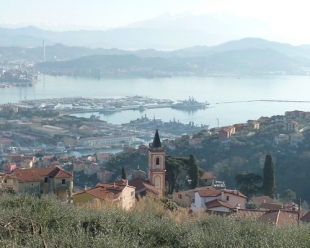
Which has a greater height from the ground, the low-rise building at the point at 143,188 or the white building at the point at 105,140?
the low-rise building at the point at 143,188

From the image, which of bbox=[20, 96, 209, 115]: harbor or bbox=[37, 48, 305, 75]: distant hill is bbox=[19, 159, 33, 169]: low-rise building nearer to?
bbox=[20, 96, 209, 115]: harbor

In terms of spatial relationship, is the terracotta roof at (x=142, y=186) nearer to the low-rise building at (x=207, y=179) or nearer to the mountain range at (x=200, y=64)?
the low-rise building at (x=207, y=179)

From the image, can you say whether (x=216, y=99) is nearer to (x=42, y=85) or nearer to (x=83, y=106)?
(x=83, y=106)

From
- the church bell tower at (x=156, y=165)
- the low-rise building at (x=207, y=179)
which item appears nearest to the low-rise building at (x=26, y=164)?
the low-rise building at (x=207, y=179)

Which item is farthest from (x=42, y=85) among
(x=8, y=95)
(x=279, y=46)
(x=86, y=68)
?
(x=279, y=46)

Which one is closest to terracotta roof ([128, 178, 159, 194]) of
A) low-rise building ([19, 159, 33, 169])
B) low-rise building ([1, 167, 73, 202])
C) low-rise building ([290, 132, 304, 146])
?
low-rise building ([1, 167, 73, 202])

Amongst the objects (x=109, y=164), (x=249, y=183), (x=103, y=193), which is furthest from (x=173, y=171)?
(x=109, y=164)

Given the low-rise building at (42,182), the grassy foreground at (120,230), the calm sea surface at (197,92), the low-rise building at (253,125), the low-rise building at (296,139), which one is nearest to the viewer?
the grassy foreground at (120,230)

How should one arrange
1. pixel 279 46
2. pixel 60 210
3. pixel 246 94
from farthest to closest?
1. pixel 279 46
2. pixel 246 94
3. pixel 60 210
